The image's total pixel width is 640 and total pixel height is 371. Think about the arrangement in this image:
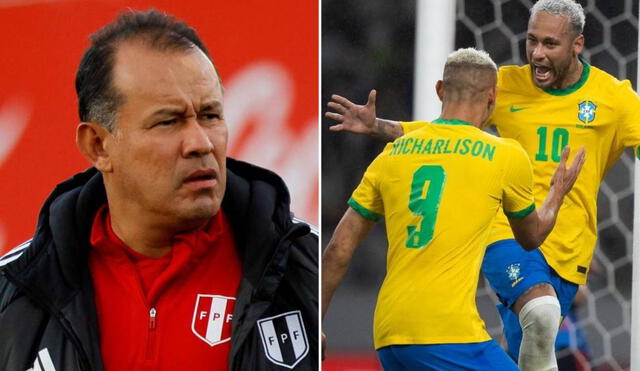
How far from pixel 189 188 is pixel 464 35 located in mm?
830

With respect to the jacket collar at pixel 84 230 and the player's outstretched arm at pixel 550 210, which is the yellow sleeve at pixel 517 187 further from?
the jacket collar at pixel 84 230

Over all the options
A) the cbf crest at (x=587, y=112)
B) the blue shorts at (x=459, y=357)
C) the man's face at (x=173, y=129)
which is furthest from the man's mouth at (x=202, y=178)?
the cbf crest at (x=587, y=112)

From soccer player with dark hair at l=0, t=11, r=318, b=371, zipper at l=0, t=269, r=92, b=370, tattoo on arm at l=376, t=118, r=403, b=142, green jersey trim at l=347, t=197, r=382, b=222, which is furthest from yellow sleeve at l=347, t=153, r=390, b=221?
zipper at l=0, t=269, r=92, b=370

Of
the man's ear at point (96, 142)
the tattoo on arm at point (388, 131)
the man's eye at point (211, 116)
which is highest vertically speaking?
the man's eye at point (211, 116)

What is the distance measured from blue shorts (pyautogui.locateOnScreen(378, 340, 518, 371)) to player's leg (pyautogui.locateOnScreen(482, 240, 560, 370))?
0.20 meters

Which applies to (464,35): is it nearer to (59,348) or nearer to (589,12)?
(589,12)

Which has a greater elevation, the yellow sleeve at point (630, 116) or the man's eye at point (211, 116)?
the man's eye at point (211, 116)

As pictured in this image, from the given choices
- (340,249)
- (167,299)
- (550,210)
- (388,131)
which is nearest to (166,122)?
(167,299)

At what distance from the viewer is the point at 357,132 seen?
2.19 metres

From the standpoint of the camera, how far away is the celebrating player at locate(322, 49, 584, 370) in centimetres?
201

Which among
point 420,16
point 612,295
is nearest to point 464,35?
point 420,16

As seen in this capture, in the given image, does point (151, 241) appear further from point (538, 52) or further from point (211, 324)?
point (538, 52)

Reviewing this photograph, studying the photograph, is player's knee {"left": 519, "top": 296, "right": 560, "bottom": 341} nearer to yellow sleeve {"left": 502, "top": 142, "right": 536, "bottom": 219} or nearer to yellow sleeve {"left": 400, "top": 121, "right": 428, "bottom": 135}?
yellow sleeve {"left": 502, "top": 142, "right": 536, "bottom": 219}

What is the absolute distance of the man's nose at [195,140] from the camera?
1634 millimetres
